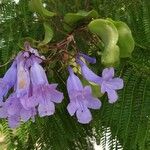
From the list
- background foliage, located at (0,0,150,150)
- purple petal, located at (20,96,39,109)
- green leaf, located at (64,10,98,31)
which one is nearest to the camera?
purple petal, located at (20,96,39,109)

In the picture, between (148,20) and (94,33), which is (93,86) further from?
(148,20)

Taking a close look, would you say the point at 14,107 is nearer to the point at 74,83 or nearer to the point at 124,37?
the point at 74,83

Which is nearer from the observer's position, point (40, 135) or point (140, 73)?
point (140, 73)

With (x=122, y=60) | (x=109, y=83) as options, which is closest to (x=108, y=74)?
(x=109, y=83)

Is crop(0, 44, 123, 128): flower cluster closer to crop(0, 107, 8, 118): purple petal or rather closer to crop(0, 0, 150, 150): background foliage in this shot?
crop(0, 107, 8, 118): purple petal

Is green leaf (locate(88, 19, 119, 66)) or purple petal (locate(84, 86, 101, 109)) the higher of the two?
green leaf (locate(88, 19, 119, 66))

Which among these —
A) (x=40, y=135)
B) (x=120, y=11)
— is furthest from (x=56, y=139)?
(x=120, y=11)

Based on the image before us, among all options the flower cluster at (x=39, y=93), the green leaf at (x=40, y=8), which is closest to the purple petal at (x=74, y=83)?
the flower cluster at (x=39, y=93)

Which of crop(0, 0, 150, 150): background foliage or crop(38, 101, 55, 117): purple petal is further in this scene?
crop(0, 0, 150, 150): background foliage

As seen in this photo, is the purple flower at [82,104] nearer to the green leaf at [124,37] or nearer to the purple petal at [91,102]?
the purple petal at [91,102]

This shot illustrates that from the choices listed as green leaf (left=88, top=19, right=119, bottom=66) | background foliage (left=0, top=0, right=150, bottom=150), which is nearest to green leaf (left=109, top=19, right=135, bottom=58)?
green leaf (left=88, top=19, right=119, bottom=66)
